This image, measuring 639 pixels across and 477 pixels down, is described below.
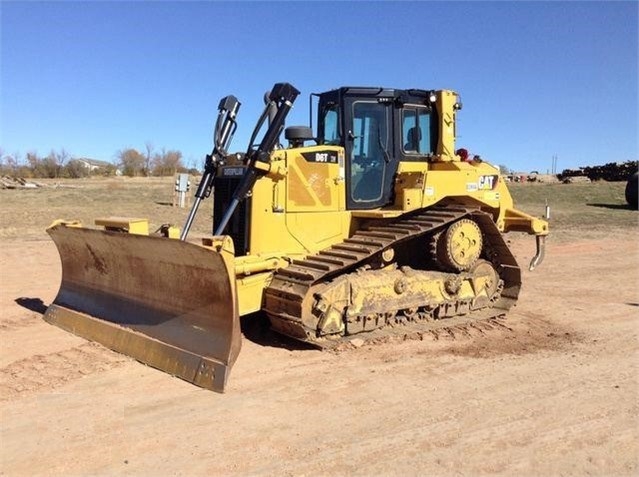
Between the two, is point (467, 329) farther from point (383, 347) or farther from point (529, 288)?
point (529, 288)

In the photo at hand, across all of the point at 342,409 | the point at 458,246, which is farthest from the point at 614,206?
the point at 342,409

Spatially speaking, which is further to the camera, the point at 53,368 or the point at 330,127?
the point at 330,127

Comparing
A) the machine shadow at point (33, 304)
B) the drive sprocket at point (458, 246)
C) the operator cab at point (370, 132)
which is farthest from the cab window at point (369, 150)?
the machine shadow at point (33, 304)

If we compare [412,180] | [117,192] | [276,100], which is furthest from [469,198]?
[117,192]

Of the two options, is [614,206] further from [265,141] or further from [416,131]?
[265,141]

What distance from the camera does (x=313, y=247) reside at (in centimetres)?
700

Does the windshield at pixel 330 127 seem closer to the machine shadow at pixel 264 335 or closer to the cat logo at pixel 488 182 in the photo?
the cat logo at pixel 488 182

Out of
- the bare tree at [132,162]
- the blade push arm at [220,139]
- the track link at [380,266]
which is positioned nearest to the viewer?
the track link at [380,266]

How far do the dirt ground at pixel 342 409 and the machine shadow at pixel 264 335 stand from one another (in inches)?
4.2

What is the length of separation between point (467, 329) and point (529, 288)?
135 inches

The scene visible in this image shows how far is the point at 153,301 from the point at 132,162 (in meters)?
58.8

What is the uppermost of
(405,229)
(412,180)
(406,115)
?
(406,115)

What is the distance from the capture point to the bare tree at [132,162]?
192ft

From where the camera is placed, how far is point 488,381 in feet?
17.9
